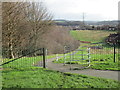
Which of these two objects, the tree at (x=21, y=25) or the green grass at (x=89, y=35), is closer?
the tree at (x=21, y=25)

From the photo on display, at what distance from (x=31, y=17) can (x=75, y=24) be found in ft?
63.5

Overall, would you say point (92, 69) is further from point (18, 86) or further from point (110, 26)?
point (110, 26)

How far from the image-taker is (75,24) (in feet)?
140

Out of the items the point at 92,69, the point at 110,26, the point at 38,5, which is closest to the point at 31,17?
the point at 38,5

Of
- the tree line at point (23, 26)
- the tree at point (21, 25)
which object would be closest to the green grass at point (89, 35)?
the tree line at point (23, 26)

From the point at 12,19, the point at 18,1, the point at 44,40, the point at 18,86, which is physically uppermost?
the point at 18,1

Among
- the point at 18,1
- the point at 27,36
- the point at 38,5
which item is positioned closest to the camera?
the point at 18,1

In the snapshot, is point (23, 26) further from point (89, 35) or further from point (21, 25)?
point (89, 35)

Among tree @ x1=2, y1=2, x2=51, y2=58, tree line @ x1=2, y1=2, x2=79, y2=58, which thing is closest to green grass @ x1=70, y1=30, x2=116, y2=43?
tree line @ x1=2, y1=2, x2=79, y2=58

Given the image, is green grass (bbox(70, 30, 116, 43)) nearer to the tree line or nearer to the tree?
the tree line

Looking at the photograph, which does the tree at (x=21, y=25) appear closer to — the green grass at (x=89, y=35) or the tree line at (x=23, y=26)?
the tree line at (x=23, y=26)

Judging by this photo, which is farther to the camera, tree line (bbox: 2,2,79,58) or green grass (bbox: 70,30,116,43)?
green grass (bbox: 70,30,116,43)

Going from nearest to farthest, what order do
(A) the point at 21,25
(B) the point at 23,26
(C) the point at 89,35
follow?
(A) the point at 21,25
(B) the point at 23,26
(C) the point at 89,35

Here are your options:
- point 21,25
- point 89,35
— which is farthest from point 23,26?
point 89,35
